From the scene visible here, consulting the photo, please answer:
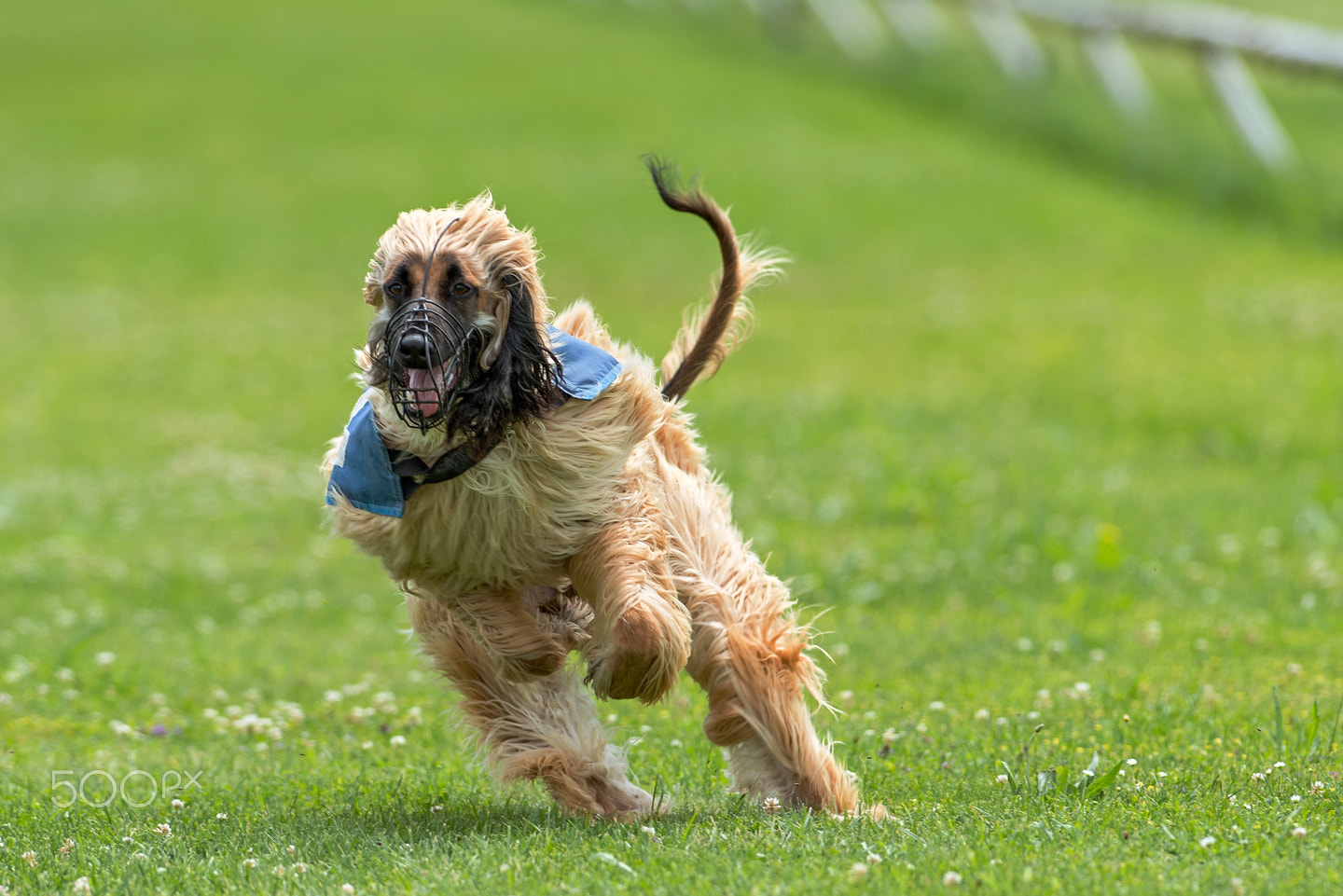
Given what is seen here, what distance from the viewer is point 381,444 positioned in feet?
13.4

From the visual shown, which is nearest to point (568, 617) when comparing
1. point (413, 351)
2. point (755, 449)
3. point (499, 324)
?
point (499, 324)

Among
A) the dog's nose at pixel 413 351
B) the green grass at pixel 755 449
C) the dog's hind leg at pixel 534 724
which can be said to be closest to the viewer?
the dog's nose at pixel 413 351

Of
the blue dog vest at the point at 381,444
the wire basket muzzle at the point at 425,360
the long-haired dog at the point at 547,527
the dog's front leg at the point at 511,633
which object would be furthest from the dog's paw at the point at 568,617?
the wire basket muzzle at the point at 425,360

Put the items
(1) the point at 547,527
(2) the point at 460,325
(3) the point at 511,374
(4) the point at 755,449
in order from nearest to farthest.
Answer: (2) the point at 460,325
(3) the point at 511,374
(1) the point at 547,527
(4) the point at 755,449

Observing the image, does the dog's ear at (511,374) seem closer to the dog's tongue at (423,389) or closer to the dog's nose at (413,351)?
the dog's tongue at (423,389)

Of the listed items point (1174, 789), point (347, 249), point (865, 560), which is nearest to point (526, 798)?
point (1174, 789)

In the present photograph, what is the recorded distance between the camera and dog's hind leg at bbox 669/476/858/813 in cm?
448

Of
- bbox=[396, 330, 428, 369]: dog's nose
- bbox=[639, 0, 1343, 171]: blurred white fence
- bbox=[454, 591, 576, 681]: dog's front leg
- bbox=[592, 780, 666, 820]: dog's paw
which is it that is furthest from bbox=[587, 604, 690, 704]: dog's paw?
bbox=[639, 0, 1343, 171]: blurred white fence

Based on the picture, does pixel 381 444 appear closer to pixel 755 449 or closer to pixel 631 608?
pixel 631 608

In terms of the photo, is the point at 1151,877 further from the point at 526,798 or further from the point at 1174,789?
the point at 526,798

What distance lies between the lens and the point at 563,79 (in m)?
22.9

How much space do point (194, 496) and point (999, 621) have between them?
17.9 ft

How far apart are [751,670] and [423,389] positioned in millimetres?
1213

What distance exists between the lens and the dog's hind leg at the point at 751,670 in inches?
176
